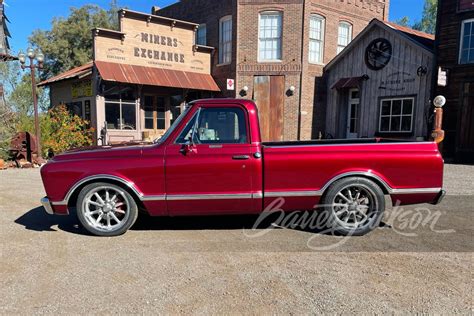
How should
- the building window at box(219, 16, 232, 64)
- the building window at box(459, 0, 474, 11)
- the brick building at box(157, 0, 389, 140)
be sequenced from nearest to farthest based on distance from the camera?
the building window at box(459, 0, 474, 11) → the brick building at box(157, 0, 389, 140) → the building window at box(219, 16, 232, 64)

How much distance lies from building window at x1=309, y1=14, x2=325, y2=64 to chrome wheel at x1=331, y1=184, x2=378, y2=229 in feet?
43.5

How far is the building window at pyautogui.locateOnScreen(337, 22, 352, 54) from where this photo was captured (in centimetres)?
1769

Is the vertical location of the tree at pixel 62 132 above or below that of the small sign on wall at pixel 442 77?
below

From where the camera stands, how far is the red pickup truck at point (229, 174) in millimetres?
4445

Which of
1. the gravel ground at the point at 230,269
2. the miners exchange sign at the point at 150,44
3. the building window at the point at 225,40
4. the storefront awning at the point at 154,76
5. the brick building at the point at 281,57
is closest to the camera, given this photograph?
the gravel ground at the point at 230,269

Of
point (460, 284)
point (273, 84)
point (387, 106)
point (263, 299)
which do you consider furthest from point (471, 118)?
point (263, 299)

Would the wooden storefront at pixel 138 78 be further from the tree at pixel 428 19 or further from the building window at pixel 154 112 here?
the tree at pixel 428 19

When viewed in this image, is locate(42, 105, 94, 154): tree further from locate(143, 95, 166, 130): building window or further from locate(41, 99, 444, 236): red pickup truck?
locate(41, 99, 444, 236): red pickup truck

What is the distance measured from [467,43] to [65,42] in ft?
115

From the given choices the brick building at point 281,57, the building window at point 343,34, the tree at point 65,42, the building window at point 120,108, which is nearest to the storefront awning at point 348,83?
the brick building at point 281,57

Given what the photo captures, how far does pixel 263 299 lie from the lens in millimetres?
2986

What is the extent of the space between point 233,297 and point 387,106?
558 inches

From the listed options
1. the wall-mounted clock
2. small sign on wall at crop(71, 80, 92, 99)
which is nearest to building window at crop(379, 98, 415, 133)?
the wall-mounted clock

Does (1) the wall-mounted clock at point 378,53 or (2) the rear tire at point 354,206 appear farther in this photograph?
(1) the wall-mounted clock at point 378,53
